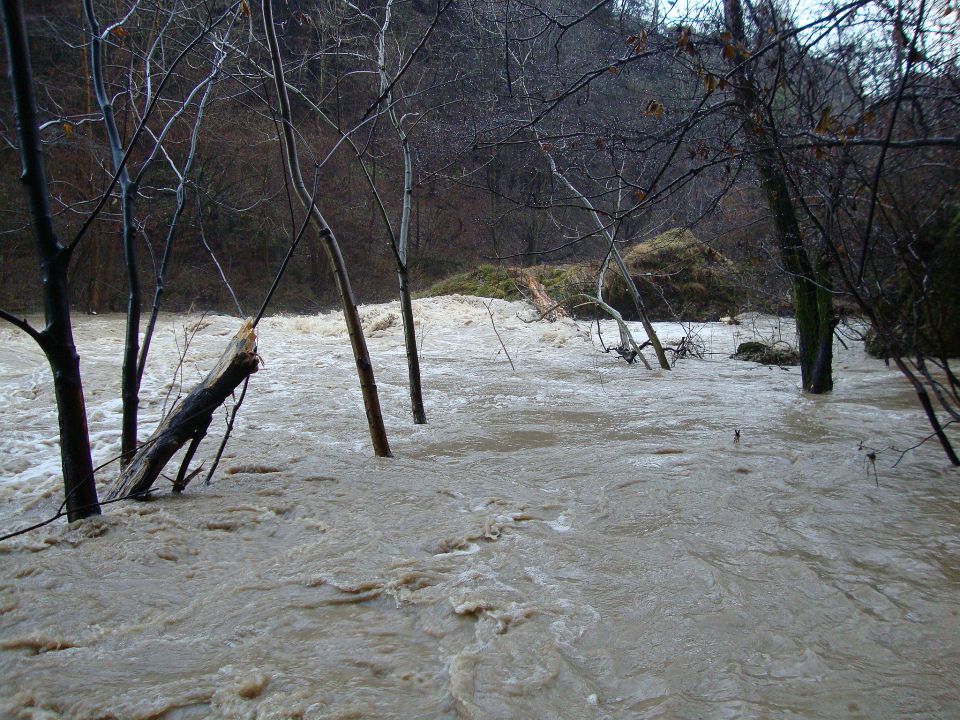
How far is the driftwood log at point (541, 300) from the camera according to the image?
50.1ft

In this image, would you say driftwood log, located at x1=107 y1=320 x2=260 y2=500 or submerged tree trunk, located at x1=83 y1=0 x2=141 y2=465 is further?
submerged tree trunk, located at x1=83 y1=0 x2=141 y2=465

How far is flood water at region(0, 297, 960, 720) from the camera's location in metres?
2.10

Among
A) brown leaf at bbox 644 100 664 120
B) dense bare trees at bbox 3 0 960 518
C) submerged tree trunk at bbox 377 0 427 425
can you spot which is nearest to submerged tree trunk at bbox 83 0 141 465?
dense bare trees at bbox 3 0 960 518

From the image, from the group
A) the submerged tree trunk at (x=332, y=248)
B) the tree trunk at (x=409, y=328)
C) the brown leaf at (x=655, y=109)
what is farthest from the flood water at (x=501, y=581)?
the brown leaf at (x=655, y=109)

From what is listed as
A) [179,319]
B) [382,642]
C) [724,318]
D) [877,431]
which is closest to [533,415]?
[877,431]

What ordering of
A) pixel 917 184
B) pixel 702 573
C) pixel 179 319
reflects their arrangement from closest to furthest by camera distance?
pixel 702 573, pixel 917 184, pixel 179 319

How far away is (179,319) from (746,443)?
15196 millimetres

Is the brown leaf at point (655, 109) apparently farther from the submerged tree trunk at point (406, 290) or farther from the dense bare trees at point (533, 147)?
the submerged tree trunk at point (406, 290)

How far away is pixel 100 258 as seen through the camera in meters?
17.4

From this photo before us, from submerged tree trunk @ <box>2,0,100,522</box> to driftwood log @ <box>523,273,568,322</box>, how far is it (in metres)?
12.4

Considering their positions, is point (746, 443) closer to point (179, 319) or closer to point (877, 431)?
point (877, 431)

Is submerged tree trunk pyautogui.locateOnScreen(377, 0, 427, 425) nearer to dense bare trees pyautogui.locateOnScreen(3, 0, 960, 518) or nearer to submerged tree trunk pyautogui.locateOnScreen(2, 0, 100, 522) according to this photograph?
dense bare trees pyautogui.locateOnScreen(3, 0, 960, 518)

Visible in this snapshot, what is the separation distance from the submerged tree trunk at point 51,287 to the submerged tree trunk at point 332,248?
1.27 meters

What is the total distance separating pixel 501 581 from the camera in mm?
2826
